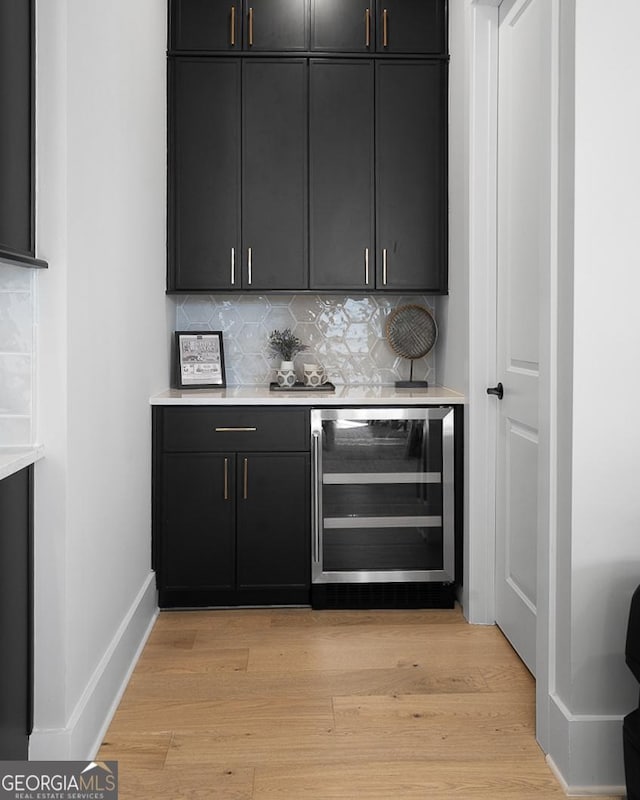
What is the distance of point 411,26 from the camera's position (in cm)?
365

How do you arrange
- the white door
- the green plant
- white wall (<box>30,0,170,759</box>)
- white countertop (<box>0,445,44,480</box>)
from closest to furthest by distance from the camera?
white countertop (<box>0,445,44,480</box>), white wall (<box>30,0,170,759</box>), the white door, the green plant

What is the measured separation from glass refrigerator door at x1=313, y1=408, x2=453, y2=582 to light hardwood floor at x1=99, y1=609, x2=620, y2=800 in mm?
222

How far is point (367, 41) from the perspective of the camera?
3652mm

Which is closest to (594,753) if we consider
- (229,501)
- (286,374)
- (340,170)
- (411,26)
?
(229,501)

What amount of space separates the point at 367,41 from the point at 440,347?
147 centimetres

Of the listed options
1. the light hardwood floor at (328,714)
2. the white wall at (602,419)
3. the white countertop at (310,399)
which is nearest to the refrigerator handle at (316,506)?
the white countertop at (310,399)

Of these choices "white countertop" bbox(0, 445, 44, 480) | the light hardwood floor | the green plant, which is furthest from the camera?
the green plant

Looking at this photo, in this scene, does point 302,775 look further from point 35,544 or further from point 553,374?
point 553,374

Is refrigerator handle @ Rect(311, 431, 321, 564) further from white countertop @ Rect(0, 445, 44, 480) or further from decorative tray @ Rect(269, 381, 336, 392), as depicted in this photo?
white countertop @ Rect(0, 445, 44, 480)

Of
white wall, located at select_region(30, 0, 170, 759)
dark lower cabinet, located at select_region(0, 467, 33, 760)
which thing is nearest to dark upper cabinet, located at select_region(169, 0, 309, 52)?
white wall, located at select_region(30, 0, 170, 759)

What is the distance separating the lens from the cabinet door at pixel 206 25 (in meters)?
3.60

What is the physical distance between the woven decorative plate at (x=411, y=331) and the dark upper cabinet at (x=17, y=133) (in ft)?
7.52

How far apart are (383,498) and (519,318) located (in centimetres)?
98

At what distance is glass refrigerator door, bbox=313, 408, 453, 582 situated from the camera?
331 centimetres
